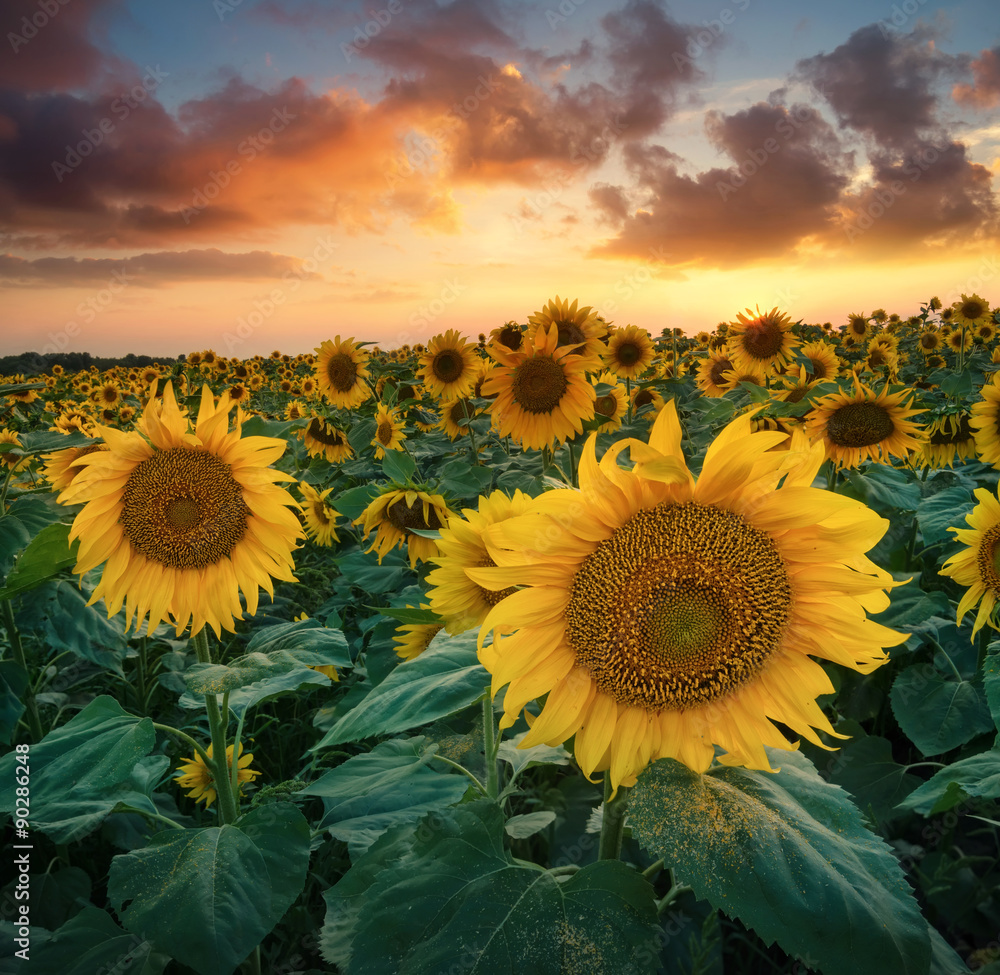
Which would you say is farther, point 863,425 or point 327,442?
point 327,442

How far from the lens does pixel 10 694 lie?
7.61 feet

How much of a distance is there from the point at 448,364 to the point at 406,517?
11.6 feet

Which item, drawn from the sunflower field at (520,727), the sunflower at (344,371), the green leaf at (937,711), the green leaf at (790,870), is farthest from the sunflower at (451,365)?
the green leaf at (790,870)

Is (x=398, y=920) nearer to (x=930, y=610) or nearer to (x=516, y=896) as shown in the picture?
(x=516, y=896)

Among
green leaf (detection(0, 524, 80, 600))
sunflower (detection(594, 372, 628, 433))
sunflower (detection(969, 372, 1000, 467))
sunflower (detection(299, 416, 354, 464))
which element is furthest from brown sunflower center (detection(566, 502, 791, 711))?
sunflower (detection(299, 416, 354, 464))

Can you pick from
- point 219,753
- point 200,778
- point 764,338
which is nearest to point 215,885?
point 219,753

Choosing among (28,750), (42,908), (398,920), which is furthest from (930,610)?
(42,908)

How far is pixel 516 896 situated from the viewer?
3.89 feet

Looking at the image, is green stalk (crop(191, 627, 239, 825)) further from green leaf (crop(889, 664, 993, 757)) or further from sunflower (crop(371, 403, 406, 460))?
sunflower (crop(371, 403, 406, 460))

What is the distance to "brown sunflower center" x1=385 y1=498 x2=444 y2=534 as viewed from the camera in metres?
3.21

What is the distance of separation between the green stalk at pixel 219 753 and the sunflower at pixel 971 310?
15677 millimetres

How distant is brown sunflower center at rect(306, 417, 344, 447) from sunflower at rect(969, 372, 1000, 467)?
208 inches

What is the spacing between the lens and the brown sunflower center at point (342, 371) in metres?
6.90

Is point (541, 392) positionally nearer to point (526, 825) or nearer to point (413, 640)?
point (413, 640)
